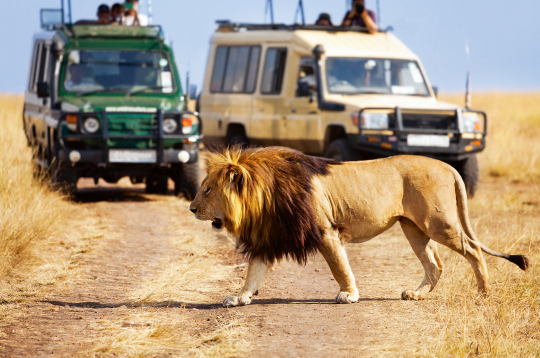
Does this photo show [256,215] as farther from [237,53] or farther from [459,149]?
[237,53]

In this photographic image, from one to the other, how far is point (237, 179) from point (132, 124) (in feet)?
18.2

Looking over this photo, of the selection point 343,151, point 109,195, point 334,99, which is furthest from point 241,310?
point 109,195

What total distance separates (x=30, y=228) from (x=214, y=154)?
284 centimetres

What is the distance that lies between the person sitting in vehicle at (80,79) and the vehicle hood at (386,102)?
3329mm

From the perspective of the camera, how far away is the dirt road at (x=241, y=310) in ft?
15.5

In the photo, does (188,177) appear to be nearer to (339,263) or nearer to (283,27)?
(283,27)

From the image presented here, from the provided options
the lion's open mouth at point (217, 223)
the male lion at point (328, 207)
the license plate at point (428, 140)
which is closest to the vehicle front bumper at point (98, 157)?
the license plate at point (428, 140)

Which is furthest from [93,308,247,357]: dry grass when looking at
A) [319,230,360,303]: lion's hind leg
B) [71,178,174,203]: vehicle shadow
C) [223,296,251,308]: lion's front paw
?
[71,178,174,203]: vehicle shadow

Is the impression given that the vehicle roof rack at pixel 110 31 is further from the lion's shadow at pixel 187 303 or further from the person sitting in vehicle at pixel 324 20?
the lion's shadow at pixel 187 303

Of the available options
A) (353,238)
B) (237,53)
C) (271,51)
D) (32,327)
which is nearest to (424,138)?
(271,51)

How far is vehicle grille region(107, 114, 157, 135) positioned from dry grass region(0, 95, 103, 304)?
1.16 meters

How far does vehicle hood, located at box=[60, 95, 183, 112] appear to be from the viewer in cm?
1074

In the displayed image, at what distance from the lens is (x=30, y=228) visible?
7.67 m

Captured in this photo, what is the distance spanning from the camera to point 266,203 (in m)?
5.57
